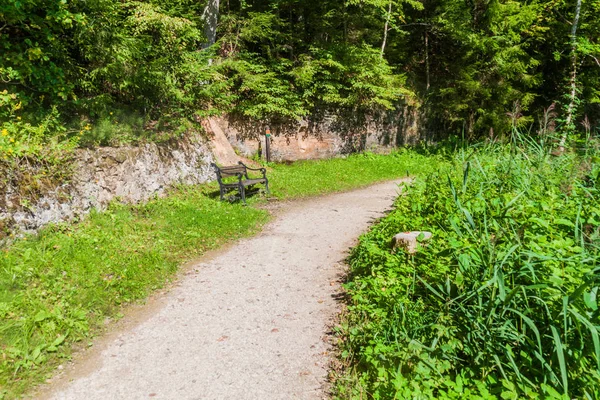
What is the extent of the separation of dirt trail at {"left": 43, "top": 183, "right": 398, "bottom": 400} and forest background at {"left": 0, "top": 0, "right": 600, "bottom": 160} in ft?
13.4

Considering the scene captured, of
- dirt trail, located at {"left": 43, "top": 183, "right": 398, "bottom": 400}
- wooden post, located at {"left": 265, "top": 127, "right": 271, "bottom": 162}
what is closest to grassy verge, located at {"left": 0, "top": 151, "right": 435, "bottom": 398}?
dirt trail, located at {"left": 43, "top": 183, "right": 398, "bottom": 400}

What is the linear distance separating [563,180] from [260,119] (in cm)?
1133

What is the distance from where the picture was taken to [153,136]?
921cm

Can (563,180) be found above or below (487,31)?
below

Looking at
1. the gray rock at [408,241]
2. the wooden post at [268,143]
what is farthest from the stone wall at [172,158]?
the gray rock at [408,241]

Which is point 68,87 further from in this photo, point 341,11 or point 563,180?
point 341,11

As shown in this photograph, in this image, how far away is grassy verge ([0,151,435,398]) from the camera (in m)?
3.96

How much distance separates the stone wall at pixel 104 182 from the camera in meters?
5.96

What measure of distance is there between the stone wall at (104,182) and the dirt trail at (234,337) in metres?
2.78

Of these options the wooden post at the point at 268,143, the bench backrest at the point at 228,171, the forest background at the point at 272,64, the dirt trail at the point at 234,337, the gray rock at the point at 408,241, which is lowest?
the dirt trail at the point at 234,337

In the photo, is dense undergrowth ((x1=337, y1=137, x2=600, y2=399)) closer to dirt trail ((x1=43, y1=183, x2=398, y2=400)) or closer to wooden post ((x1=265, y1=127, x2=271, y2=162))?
dirt trail ((x1=43, y1=183, x2=398, y2=400))

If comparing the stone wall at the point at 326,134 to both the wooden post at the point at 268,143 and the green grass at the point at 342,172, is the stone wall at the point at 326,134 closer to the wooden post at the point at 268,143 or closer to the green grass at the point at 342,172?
the wooden post at the point at 268,143

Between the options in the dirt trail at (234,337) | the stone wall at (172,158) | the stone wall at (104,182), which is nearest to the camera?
the dirt trail at (234,337)

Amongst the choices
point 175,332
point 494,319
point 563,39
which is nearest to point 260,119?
point 175,332
